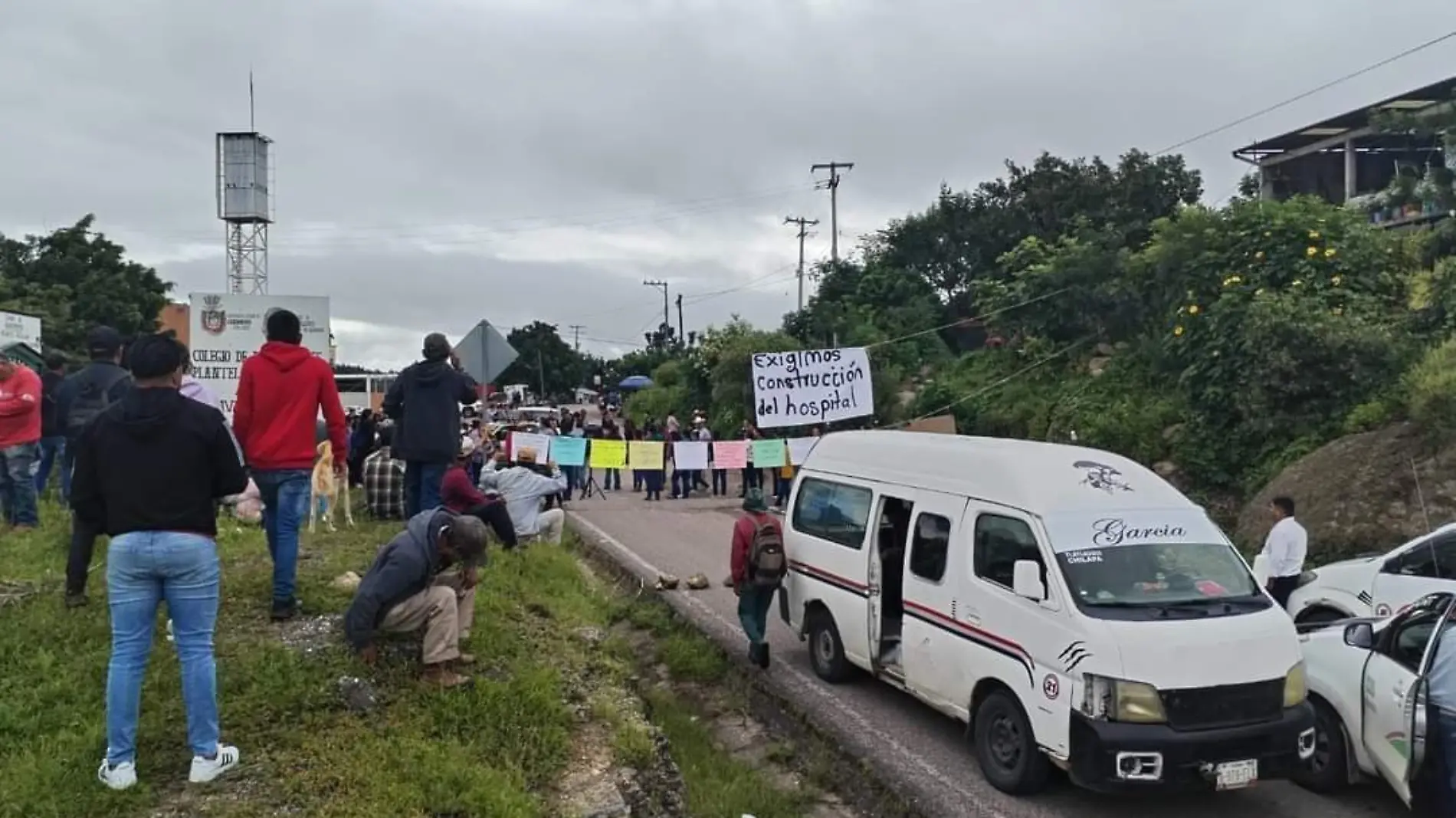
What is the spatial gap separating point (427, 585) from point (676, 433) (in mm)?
18511

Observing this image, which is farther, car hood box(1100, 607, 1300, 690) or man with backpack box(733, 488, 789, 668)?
man with backpack box(733, 488, 789, 668)

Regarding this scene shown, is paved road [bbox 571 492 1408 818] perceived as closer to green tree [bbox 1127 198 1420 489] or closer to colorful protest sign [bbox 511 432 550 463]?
green tree [bbox 1127 198 1420 489]

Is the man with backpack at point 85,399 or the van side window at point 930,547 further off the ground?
the man with backpack at point 85,399

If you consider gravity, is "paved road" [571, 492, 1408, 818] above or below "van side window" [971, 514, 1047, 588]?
below

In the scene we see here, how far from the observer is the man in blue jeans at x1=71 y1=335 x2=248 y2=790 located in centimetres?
451

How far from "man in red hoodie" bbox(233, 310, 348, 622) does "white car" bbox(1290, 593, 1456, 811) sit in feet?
20.3

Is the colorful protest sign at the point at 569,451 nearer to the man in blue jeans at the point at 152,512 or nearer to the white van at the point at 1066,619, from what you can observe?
the white van at the point at 1066,619

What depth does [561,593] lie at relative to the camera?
421 inches

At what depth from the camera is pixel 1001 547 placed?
701cm

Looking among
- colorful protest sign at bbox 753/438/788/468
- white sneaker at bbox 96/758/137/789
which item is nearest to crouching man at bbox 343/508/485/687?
white sneaker at bbox 96/758/137/789

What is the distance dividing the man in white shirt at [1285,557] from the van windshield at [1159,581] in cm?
280

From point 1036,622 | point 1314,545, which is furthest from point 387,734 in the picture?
point 1314,545

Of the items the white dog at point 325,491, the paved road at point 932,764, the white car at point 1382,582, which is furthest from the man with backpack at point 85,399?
the white car at point 1382,582

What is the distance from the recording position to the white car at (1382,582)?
792 cm
